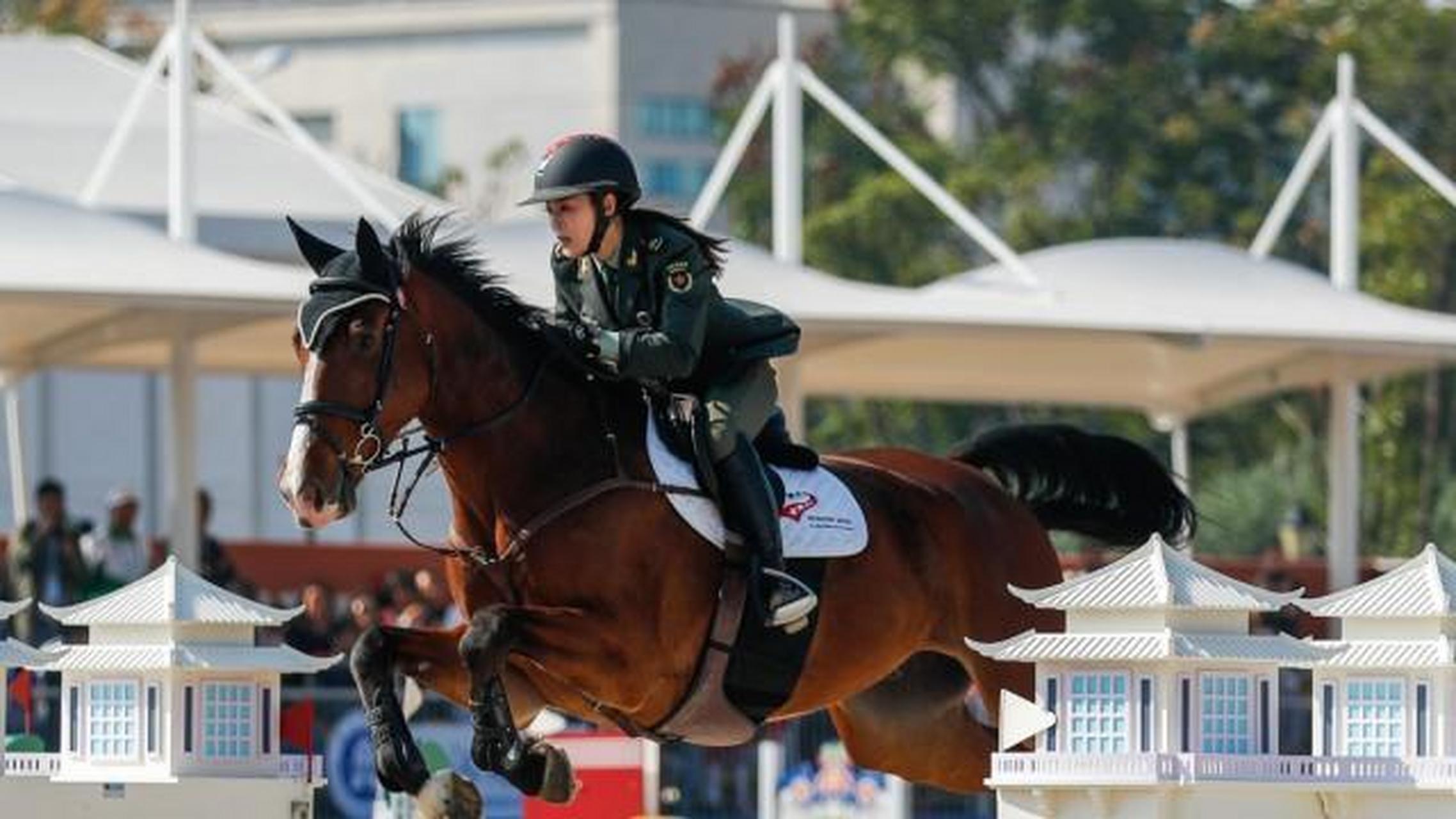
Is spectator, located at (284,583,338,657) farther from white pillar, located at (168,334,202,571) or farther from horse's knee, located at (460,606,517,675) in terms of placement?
horse's knee, located at (460,606,517,675)

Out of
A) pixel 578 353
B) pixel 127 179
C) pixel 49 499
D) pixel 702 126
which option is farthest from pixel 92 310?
pixel 702 126

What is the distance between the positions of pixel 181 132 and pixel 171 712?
12.4 m

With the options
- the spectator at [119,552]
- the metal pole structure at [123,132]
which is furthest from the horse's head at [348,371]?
the metal pole structure at [123,132]

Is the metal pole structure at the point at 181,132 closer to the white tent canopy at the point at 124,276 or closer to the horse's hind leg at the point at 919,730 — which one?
the white tent canopy at the point at 124,276

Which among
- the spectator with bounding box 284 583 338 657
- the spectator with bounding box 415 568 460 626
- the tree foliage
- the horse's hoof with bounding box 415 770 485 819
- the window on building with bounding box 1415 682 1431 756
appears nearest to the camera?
the horse's hoof with bounding box 415 770 485 819

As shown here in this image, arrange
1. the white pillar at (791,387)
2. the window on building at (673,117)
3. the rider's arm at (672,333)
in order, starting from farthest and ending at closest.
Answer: the window on building at (673,117), the white pillar at (791,387), the rider's arm at (672,333)

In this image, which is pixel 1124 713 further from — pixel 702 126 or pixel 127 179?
pixel 702 126

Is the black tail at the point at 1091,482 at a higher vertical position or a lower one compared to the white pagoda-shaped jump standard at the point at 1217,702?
higher

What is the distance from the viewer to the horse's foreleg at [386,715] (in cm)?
1023

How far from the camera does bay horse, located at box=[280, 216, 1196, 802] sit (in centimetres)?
1037

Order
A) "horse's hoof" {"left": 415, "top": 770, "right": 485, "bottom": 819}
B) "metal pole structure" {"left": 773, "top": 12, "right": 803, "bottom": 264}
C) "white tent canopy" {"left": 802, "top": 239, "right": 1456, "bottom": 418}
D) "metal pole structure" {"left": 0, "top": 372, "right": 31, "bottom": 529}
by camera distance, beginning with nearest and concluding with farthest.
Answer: "horse's hoof" {"left": 415, "top": 770, "right": 485, "bottom": 819} → "white tent canopy" {"left": 802, "top": 239, "right": 1456, "bottom": 418} → "metal pole structure" {"left": 773, "top": 12, "right": 803, "bottom": 264} → "metal pole structure" {"left": 0, "top": 372, "right": 31, "bottom": 529}

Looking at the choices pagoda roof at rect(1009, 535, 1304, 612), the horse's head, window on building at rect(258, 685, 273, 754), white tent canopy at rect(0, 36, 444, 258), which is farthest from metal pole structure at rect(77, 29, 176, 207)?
pagoda roof at rect(1009, 535, 1304, 612)

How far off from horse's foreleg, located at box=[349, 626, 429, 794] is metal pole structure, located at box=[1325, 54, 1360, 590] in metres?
15.7

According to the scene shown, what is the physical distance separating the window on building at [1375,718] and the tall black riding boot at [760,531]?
68.4 inches
